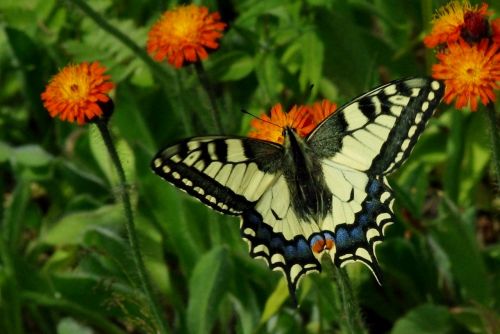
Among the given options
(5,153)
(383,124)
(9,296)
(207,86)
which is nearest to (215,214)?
Result: (207,86)

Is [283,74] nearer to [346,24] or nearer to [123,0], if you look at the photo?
[346,24]

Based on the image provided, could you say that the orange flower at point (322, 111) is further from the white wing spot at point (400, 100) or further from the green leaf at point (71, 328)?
the green leaf at point (71, 328)

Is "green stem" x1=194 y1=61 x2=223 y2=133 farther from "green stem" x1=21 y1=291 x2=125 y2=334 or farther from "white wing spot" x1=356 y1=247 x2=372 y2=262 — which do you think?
"green stem" x1=21 y1=291 x2=125 y2=334

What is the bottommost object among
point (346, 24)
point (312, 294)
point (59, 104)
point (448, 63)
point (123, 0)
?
point (312, 294)

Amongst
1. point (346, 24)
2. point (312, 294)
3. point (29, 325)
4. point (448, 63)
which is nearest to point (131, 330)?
point (29, 325)

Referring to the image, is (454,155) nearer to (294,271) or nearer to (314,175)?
(314,175)

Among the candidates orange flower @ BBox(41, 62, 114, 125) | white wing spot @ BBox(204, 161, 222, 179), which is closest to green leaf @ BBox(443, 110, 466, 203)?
white wing spot @ BBox(204, 161, 222, 179)
